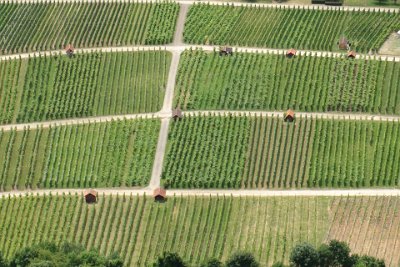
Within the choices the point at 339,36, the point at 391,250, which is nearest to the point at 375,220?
the point at 391,250

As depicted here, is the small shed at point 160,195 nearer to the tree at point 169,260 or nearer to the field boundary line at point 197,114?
the tree at point 169,260

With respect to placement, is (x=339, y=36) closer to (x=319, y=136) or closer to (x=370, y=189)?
(x=319, y=136)

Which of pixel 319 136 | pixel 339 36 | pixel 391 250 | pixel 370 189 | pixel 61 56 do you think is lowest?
pixel 391 250

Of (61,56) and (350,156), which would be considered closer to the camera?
(350,156)

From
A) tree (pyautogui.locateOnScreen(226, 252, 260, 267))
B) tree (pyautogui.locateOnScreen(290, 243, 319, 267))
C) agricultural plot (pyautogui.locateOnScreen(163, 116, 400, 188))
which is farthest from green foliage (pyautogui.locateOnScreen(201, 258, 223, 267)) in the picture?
agricultural plot (pyautogui.locateOnScreen(163, 116, 400, 188))

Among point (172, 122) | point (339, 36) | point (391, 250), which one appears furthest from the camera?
point (339, 36)
